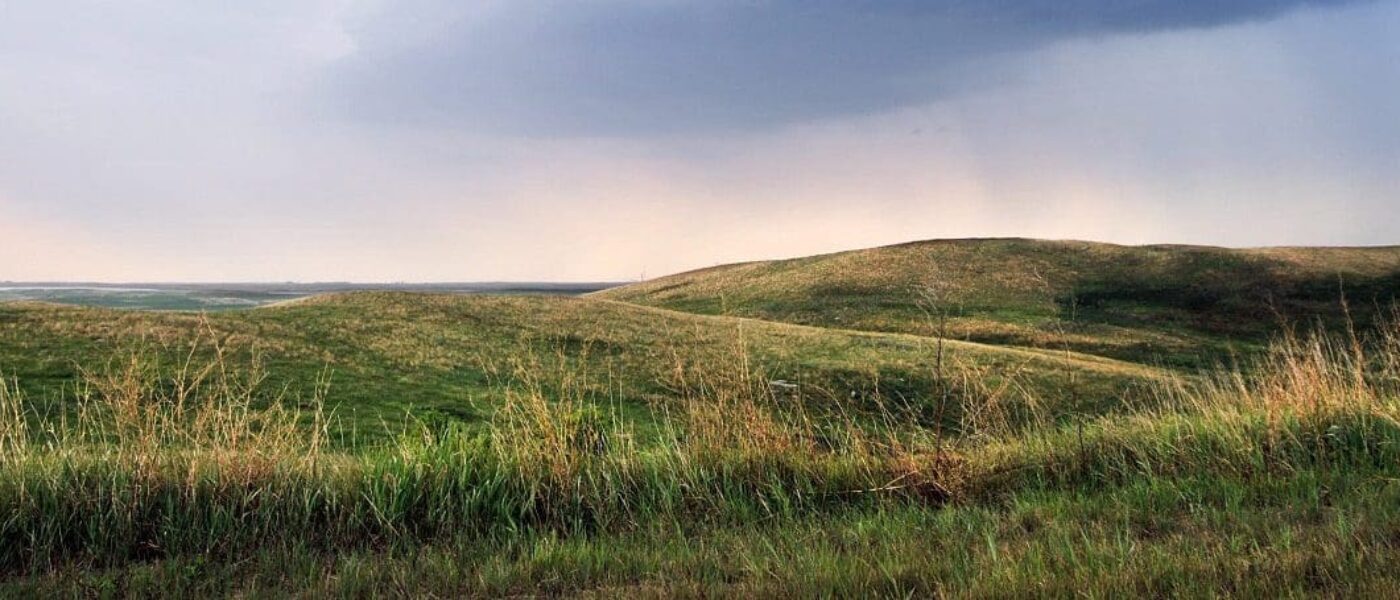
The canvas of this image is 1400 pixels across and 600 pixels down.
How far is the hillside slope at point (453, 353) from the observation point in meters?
24.2

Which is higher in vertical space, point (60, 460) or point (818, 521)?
point (60, 460)

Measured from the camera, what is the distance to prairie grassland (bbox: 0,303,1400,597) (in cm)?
467

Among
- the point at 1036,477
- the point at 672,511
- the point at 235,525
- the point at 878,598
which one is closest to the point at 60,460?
the point at 235,525

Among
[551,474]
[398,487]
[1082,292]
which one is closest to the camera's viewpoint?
[398,487]

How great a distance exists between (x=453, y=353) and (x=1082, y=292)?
2264 inches

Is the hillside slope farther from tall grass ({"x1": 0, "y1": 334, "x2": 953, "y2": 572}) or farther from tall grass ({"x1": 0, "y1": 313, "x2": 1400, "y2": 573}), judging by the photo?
tall grass ({"x1": 0, "y1": 334, "x2": 953, "y2": 572})

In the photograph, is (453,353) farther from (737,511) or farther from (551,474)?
(737,511)

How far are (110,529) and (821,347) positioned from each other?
33.1 m

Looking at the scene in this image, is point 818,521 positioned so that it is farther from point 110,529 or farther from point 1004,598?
point 110,529

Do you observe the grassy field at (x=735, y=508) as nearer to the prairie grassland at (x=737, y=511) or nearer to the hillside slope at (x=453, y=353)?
the prairie grassland at (x=737, y=511)

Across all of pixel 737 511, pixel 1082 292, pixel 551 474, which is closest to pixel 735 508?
pixel 737 511

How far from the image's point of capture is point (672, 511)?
6.53m

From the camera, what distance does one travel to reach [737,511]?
6504 millimetres

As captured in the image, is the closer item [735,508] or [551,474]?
[735,508]
